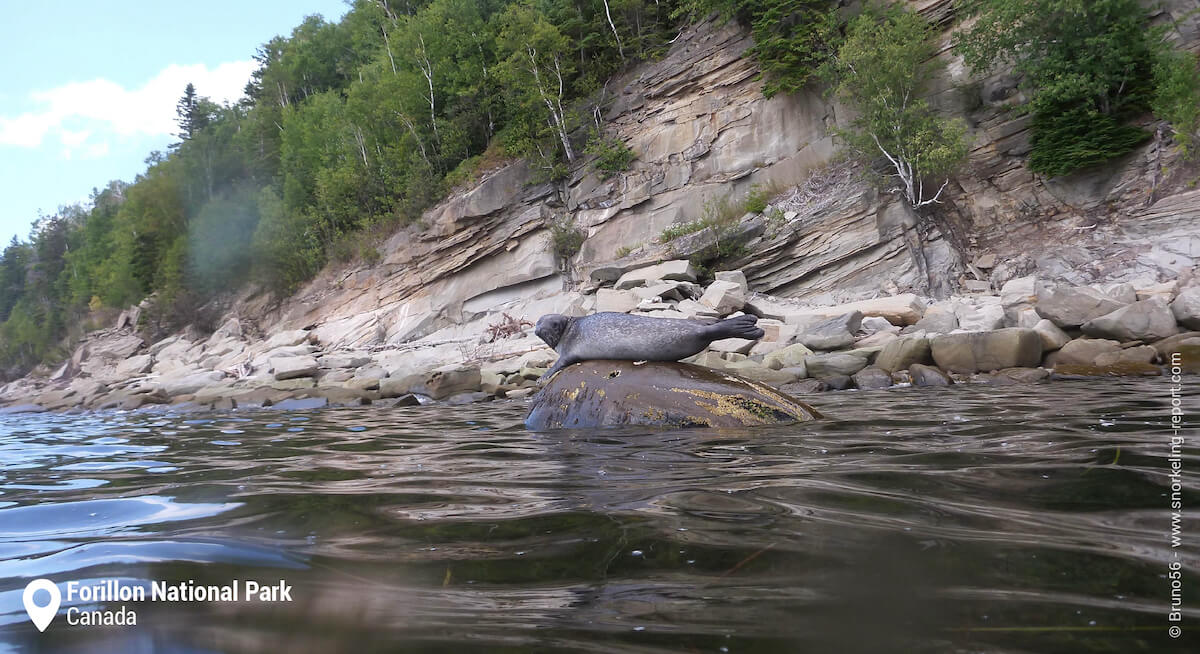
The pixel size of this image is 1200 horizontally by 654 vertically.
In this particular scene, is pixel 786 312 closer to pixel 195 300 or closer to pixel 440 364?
pixel 440 364

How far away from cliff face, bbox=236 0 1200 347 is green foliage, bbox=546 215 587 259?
316mm

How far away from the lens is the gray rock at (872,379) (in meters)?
8.34

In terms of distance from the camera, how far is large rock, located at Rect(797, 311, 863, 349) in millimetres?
10492

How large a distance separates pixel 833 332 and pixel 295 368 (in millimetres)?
12682

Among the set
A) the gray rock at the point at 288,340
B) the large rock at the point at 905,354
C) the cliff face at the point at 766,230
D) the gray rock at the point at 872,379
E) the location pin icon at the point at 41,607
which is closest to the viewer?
the location pin icon at the point at 41,607

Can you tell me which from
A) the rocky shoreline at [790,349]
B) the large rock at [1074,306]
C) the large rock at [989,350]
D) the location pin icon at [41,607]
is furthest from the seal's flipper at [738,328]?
the large rock at [1074,306]

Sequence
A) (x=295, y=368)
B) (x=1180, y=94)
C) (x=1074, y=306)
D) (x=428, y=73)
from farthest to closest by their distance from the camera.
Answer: (x=428, y=73) → (x=295, y=368) → (x=1180, y=94) → (x=1074, y=306)

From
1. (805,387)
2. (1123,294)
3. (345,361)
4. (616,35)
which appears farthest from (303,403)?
(616,35)

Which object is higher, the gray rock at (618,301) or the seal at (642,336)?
the seal at (642,336)

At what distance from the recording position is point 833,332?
35.6ft

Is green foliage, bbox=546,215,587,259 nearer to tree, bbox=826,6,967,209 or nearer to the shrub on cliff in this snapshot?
tree, bbox=826,6,967,209

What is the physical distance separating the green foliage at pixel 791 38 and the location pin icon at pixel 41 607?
2061 cm

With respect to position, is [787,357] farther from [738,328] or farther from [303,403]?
[303,403]

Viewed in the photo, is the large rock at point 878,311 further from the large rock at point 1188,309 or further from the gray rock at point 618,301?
the large rock at point 1188,309
